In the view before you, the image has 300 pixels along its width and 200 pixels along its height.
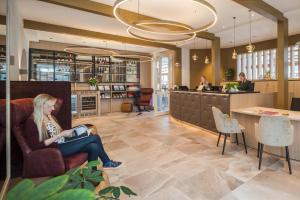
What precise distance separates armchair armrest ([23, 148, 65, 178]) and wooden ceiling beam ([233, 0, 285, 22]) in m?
4.23

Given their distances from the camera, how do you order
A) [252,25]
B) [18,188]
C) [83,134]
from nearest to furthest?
[18,188], [83,134], [252,25]

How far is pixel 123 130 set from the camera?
18.9 feet

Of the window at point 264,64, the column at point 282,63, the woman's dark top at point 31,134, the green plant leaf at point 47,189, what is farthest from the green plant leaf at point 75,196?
the window at point 264,64

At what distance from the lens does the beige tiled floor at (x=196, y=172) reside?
7.77 feet

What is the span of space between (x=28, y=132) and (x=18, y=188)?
156 cm

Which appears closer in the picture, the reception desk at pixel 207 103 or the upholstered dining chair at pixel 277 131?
the upholstered dining chair at pixel 277 131

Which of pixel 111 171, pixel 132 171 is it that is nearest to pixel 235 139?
pixel 132 171

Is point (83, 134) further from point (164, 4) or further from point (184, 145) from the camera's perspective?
Result: point (164, 4)

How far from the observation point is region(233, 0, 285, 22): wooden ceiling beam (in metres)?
4.07

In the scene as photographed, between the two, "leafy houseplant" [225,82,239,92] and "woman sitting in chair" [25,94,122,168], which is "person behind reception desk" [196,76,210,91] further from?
"woman sitting in chair" [25,94,122,168]

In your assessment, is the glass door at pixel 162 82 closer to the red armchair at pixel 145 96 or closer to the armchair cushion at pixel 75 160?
the red armchair at pixel 145 96

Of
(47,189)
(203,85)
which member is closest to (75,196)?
(47,189)

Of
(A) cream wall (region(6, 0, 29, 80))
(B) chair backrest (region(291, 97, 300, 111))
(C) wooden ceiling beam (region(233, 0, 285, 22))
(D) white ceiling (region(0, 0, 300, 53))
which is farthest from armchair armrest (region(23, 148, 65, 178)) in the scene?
(B) chair backrest (region(291, 97, 300, 111))

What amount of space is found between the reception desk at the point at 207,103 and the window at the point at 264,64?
3.16m
